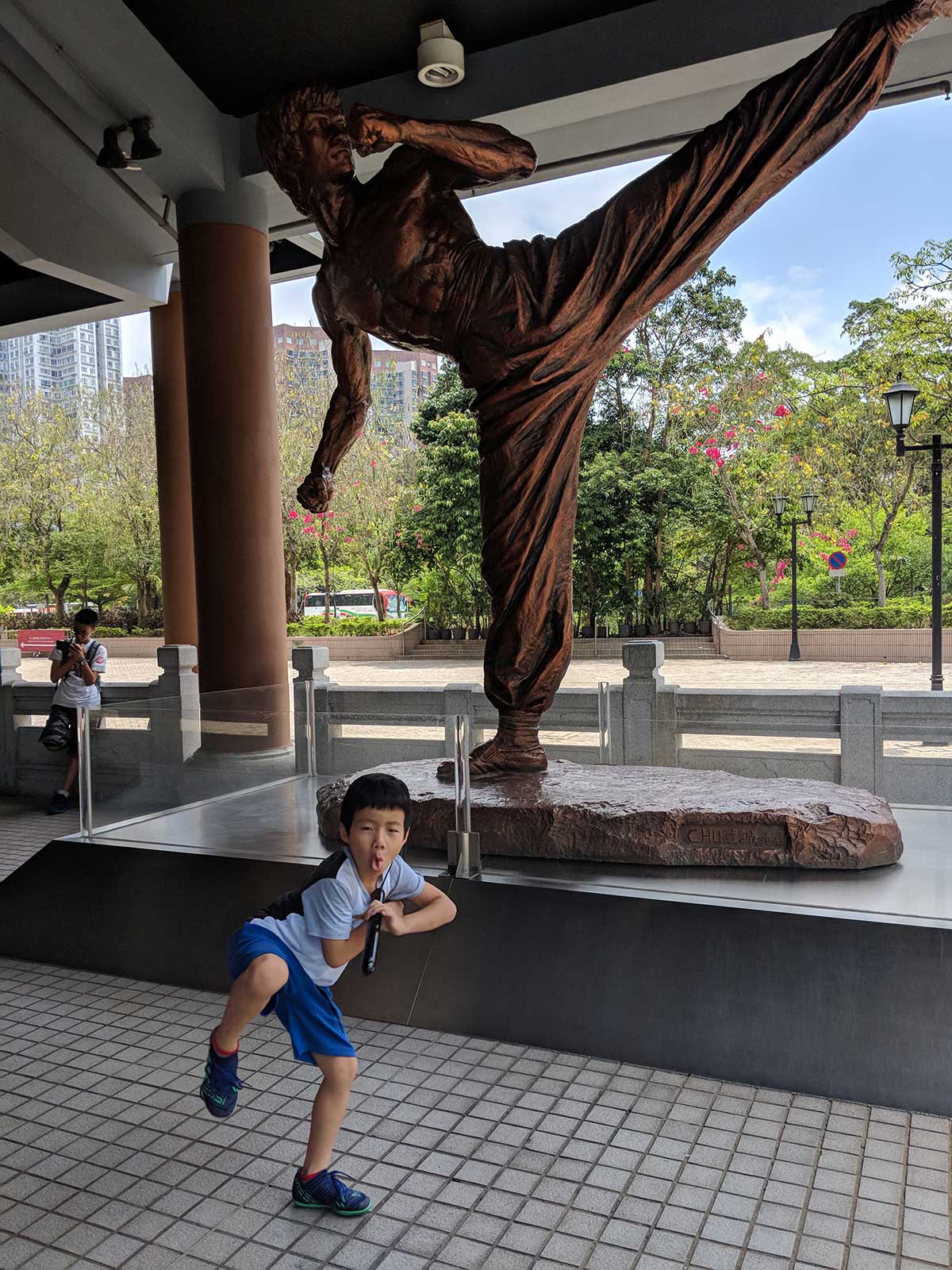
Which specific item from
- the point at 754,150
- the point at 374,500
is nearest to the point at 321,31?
the point at 754,150

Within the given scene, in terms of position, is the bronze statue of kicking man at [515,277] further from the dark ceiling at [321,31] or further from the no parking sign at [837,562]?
the no parking sign at [837,562]

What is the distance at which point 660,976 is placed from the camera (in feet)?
9.64

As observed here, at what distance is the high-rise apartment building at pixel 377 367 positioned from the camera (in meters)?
22.5

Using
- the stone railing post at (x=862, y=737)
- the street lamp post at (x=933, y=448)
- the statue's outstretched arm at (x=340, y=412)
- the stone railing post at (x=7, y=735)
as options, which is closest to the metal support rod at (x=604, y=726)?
the stone railing post at (x=862, y=737)

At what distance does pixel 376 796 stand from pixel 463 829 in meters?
1.21

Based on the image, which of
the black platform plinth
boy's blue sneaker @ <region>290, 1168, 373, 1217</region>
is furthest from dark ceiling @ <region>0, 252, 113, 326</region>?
boy's blue sneaker @ <region>290, 1168, 373, 1217</region>

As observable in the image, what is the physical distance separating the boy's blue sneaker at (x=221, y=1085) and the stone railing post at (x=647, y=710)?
6.84 feet

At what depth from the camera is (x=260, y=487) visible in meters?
6.91

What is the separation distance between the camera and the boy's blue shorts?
214 centimetres

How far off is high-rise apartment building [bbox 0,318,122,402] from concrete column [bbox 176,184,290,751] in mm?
18144

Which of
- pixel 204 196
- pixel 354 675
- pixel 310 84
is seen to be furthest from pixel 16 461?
pixel 310 84

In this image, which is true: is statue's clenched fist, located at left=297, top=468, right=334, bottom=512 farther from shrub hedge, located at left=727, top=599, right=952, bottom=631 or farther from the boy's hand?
shrub hedge, located at left=727, top=599, right=952, bottom=631

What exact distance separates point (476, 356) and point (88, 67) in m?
4.02

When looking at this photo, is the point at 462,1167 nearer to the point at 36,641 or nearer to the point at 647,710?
the point at 647,710
